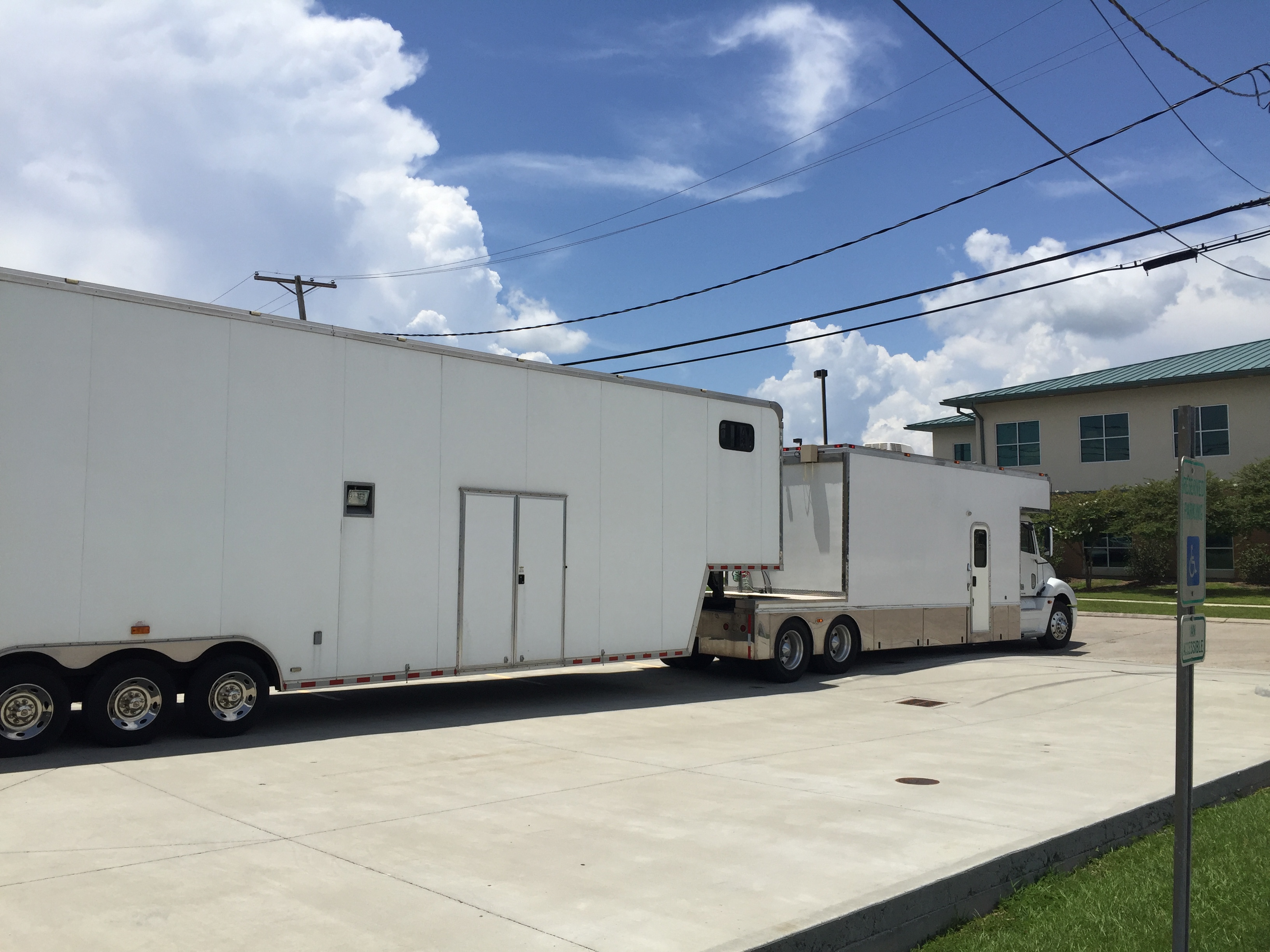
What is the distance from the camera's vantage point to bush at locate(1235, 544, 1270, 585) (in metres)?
36.7

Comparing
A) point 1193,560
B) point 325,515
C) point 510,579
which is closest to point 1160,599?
point 510,579

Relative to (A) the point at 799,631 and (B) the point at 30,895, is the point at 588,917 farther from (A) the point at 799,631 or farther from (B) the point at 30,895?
(A) the point at 799,631

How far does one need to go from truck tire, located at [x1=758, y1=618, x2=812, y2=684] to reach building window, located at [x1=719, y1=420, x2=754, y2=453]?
269 cm

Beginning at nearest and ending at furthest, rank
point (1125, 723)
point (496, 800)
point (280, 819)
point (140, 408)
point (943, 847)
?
1. point (943, 847)
2. point (280, 819)
3. point (496, 800)
4. point (140, 408)
5. point (1125, 723)

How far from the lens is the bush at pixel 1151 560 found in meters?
39.5

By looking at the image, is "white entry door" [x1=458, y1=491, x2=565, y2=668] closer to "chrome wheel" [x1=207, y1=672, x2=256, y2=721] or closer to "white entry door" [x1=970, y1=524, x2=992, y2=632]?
"chrome wheel" [x1=207, y1=672, x2=256, y2=721]

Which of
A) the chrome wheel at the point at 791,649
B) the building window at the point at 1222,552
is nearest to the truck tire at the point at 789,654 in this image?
the chrome wheel at the point at 791,649

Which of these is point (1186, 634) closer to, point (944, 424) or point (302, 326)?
point (302, 326)

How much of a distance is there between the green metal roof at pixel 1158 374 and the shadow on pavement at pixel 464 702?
86.1ft

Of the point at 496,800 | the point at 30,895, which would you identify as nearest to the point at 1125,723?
the point at 496,800

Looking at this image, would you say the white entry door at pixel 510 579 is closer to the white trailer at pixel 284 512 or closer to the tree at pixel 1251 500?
the white trailer at pixel 284 512

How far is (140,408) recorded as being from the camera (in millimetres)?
9492

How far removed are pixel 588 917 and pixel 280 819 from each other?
2898 millimetres

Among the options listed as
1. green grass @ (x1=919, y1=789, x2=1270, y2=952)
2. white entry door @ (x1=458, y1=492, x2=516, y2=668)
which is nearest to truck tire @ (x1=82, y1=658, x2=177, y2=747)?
white entry door @ (x1=458, y1=492, x2=516, y2=668)
